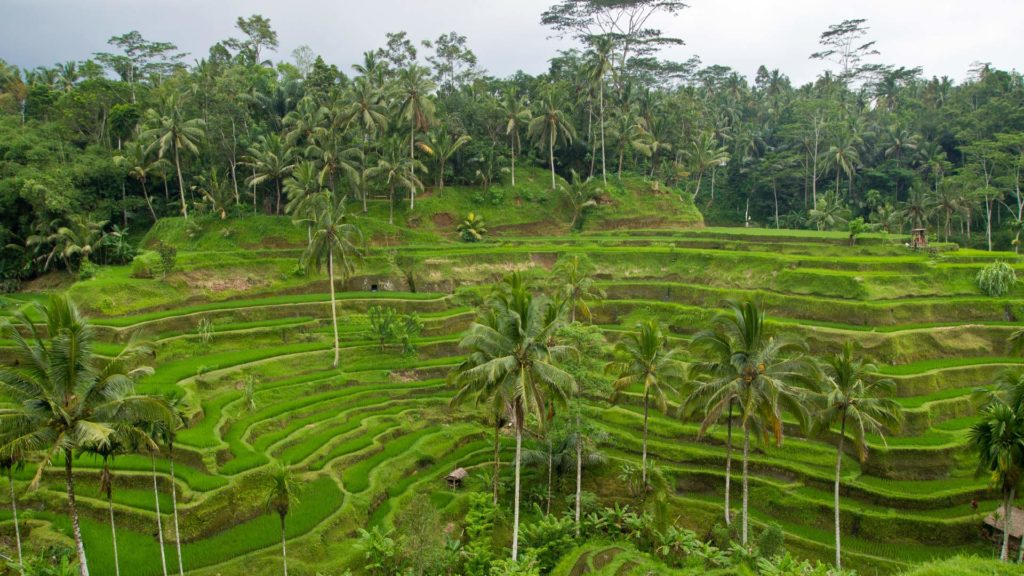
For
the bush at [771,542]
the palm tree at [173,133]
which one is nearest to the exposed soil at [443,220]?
the palm tree at [173,133]

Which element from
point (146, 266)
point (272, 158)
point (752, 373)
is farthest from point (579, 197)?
point (752, 373)

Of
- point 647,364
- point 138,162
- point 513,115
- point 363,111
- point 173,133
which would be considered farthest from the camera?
point 513,115

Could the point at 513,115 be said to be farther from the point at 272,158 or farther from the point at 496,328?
the point at 496,328

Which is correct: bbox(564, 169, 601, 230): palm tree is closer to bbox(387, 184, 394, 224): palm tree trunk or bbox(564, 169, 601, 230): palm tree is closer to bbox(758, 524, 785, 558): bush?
bbox(387, 184, 394, 224): palm tree trunk

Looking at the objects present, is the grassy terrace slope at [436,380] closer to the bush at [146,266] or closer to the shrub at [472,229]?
the bush at [146,266]

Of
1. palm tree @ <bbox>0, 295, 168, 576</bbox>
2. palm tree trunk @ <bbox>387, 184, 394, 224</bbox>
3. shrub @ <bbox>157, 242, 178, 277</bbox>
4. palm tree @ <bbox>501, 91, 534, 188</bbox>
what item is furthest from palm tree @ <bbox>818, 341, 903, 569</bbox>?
palm tree @ <bbox>501, 91, 534, 188</bbox>

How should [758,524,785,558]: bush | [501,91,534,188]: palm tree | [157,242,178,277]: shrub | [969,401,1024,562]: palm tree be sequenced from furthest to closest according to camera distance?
[501,91,534,188]: palm tree < [157,242,178,277]: shrub < [758,524,785,558]: bush < [969,401,1024,562]: palm tree
